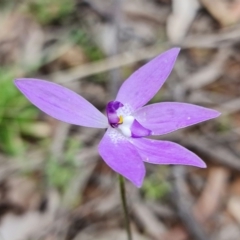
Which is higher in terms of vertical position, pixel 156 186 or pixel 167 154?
pixel 167 154

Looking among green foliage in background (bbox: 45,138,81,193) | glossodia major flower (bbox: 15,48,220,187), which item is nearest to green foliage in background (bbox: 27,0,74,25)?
green foliage in background (bbox: 45,138,81,193)

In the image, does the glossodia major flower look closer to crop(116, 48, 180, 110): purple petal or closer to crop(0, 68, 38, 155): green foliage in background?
crop(116, 48, 180, 110): purple petal

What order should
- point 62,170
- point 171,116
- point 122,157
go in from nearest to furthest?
1. point 122,157
2. point 171,116
3. point 62,170

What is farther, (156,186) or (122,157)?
(156,186)

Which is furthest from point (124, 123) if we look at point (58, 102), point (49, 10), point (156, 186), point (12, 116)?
point (49, 10)

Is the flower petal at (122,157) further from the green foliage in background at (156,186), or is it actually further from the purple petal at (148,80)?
the green foliage in background at (156,186)

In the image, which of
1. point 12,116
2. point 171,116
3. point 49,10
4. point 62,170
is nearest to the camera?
point 171,116

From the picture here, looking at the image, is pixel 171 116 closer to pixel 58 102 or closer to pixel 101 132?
pixel 58 102
